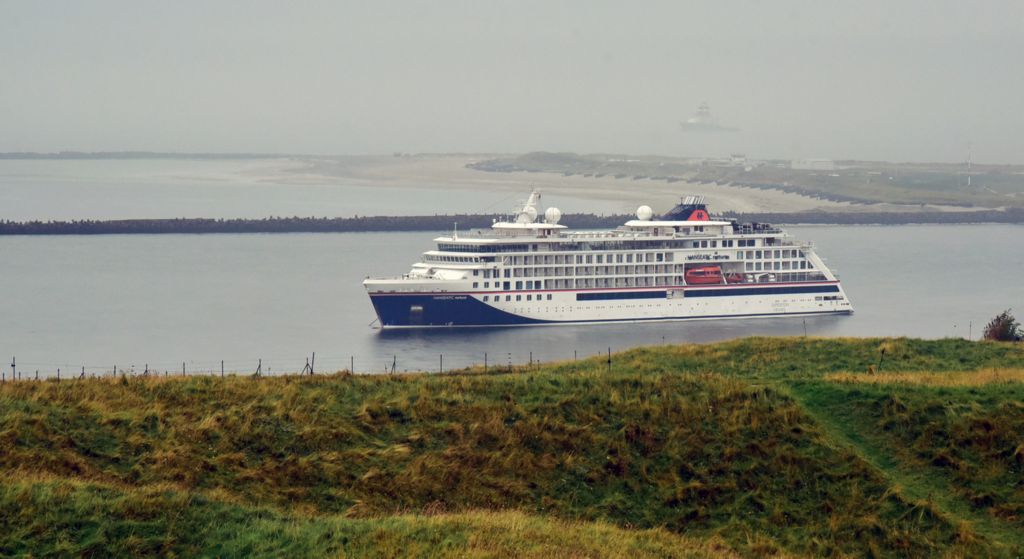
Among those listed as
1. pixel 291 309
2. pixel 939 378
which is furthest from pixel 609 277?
pixel 939 378

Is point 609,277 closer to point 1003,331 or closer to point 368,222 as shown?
point 1003,331

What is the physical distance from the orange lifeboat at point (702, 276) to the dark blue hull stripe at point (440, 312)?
6157mm

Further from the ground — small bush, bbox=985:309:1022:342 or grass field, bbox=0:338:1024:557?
grass field, bbox=0:338:1024:557

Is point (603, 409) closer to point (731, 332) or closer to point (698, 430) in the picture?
point (698, 430)

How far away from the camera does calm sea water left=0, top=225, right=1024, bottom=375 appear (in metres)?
42.2

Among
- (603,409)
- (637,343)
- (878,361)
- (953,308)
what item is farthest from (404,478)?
(953,308)

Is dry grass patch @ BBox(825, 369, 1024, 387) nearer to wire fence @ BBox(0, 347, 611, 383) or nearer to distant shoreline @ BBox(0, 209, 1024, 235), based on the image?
wire fence @ BBox(0, 347, 611, 383)

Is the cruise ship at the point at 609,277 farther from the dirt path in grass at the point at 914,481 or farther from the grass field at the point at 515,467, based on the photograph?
the dirt path in grass at the point at 914,481

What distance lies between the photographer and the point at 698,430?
1873 cm

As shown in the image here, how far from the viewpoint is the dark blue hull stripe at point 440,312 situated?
49.2 m

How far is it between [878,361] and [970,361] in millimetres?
2104

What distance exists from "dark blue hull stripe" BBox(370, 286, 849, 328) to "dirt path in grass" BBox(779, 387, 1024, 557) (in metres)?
30.1

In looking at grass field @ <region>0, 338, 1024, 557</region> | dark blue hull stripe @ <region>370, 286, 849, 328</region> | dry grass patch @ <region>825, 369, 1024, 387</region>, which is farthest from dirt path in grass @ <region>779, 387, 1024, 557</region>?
dark blue hull stripe @ <region>370, 286, 849, 328</region>

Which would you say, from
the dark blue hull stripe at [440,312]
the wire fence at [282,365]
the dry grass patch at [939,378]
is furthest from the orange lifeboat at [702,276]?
the dry grass patch at [939,378]
